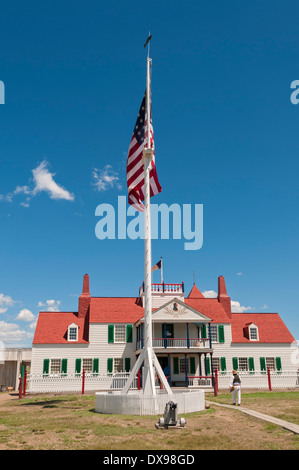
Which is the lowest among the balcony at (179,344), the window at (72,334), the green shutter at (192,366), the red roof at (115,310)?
the green shutter at (192,366)

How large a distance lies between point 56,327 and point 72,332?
1839mm

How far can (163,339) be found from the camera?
103ft

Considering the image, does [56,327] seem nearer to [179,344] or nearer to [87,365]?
[87,365]

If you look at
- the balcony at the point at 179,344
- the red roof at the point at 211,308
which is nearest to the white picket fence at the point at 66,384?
the balcony at the point at 179,344

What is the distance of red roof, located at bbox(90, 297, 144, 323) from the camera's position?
112 ft

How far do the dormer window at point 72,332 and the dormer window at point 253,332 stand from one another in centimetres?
1547

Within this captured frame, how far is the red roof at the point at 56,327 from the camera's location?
32.9 meters

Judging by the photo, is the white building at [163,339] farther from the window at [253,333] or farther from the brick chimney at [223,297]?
the brick chimney at [223,297]

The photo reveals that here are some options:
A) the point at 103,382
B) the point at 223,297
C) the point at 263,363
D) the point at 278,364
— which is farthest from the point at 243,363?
the point at 103,382

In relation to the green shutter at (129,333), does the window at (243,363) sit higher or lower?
lower
